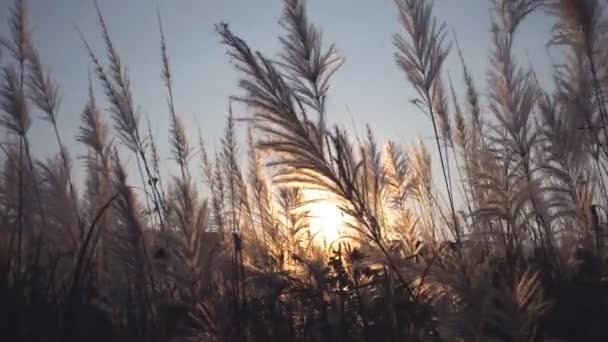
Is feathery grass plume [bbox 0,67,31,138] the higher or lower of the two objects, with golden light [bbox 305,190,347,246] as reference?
higher

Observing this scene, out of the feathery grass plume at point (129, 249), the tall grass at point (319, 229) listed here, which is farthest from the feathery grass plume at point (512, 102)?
the feathery grass plume at point (129, 249)

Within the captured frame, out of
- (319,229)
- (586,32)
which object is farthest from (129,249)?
(586,32)

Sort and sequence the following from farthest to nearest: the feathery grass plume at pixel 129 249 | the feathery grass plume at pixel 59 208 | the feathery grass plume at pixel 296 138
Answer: the feathery grass plume at pixel 59 208 < the feathery grass plume at pixel 129 249 < the feathery grass plume at pixel 296 138

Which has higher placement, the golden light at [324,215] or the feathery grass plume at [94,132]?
the feathery grass plume at [94,132]

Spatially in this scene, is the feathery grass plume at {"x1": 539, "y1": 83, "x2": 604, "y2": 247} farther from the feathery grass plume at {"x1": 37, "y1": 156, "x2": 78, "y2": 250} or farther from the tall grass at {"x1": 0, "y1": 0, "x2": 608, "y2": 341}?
the feathery grass plume at {"x1": 37, "y1": 156, "x2": 78, "y2": 250}

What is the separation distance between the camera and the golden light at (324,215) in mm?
2250

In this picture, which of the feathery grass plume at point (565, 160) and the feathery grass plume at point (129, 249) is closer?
the feathery grass plume at point (129, 249)

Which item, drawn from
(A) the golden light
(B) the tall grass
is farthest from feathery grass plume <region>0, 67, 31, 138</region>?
(A) the golden light

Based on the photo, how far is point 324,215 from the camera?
2.73m

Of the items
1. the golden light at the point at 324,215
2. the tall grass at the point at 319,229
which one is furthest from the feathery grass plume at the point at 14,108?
the golden light at the point at 324,215

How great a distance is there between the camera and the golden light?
2.25 meters

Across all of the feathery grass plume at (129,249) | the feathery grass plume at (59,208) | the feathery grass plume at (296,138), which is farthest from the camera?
the feathery grass plume at (59,208)

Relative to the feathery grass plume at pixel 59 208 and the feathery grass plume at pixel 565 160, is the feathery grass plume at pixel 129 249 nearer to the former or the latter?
the feathery grass plume at pixel 59 208

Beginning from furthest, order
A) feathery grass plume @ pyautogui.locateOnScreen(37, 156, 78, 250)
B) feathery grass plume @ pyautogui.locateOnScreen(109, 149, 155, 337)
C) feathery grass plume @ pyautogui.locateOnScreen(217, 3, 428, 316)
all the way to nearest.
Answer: feathery grass plume @ pyautogui.locateOnScreen(37, 156, 78, 250) → feathery grass plume @ pyautogui.locateOnScreen(109, 149, 155, 337) → feathery grass plume @ pyautogui.locateOnScreen(217, 3, 428, 316)
